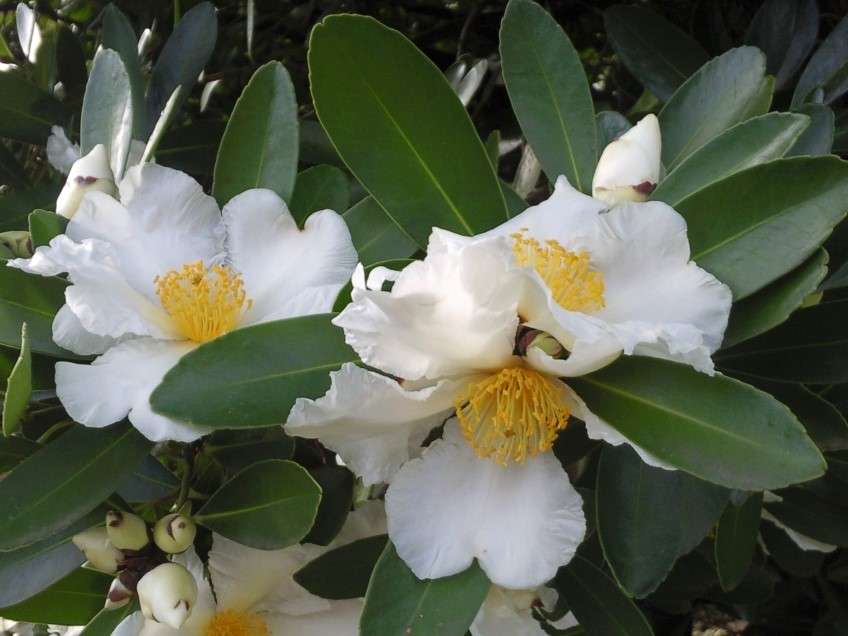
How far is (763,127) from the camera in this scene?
0.82 m

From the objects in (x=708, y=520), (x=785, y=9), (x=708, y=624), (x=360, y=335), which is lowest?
(x=708, y=624)

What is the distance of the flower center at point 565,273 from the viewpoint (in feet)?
2.46

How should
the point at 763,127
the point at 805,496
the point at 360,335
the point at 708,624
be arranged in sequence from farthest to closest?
the point at 708,624, the point at 805,496, the point at 763,127, the point at 360,335

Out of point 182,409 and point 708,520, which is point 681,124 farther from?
point 182,409

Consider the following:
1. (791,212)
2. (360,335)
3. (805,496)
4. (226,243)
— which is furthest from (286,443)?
(805,496)

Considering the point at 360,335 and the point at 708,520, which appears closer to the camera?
the point at 360,335

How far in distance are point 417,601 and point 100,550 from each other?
0.35m

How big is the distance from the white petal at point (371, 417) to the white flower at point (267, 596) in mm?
241

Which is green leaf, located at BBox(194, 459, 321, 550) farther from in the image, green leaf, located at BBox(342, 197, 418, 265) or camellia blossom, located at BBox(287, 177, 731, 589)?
green leaf, located at BBox(342, 197, 418, 265)

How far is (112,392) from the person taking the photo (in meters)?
0.79

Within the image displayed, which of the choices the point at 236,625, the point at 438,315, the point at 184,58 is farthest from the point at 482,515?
the point at 184,58

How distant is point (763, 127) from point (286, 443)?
2.01 feet

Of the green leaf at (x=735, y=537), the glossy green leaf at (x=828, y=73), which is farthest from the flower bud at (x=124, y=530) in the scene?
the glossy green leaf at (x=828, y=73)

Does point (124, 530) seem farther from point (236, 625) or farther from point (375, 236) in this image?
point (375, 236)
